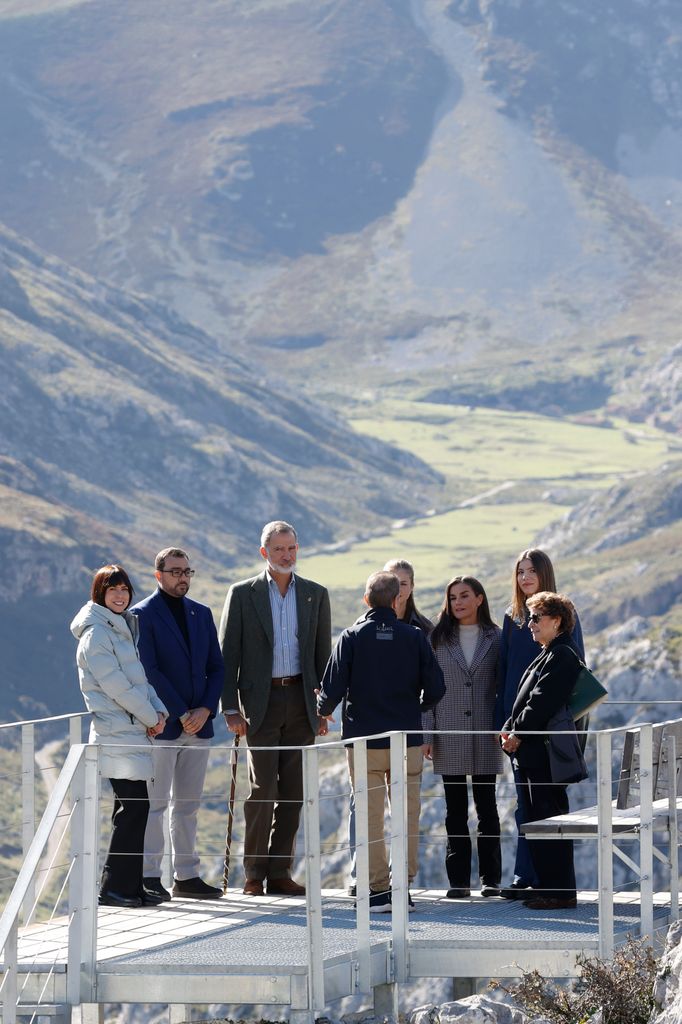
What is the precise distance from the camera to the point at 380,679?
505 inches

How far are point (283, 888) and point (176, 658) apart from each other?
1941 mm

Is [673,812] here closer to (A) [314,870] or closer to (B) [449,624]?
(B) [449,624]

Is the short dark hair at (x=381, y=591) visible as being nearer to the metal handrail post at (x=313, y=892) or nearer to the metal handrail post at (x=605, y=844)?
the metal handrail post at (x=605, y=844)

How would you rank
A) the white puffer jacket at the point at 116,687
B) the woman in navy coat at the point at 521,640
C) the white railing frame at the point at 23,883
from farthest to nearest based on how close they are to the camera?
1. the woman in navy coat at the point at 521,640
2. the white puffer jacket at the point at 116,687
3. the white railing frame at the point at 23,883

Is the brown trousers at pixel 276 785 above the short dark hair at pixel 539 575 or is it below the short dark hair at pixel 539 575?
below

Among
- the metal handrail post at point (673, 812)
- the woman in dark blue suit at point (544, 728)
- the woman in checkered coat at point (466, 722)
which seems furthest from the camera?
the woman in checkered coat at point (466, 722)

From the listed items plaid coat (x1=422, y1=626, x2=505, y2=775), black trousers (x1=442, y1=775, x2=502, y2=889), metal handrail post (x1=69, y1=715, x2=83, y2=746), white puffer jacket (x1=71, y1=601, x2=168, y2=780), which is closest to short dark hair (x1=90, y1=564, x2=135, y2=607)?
white puffer jacket (x1=71, y1=601, x2=168, y2=780)

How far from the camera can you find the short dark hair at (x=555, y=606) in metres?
12.4

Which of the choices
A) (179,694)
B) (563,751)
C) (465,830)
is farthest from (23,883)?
(465,830)

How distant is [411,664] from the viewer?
12.9 meters

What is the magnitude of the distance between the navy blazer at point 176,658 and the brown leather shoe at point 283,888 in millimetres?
1274

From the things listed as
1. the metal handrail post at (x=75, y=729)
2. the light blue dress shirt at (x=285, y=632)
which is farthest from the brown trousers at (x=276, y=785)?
the metal handrail post at (x=75, y=729)

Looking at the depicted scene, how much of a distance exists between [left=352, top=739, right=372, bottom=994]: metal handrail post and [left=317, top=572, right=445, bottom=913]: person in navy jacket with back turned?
21.8 inches

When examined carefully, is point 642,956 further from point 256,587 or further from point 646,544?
point 646,544
